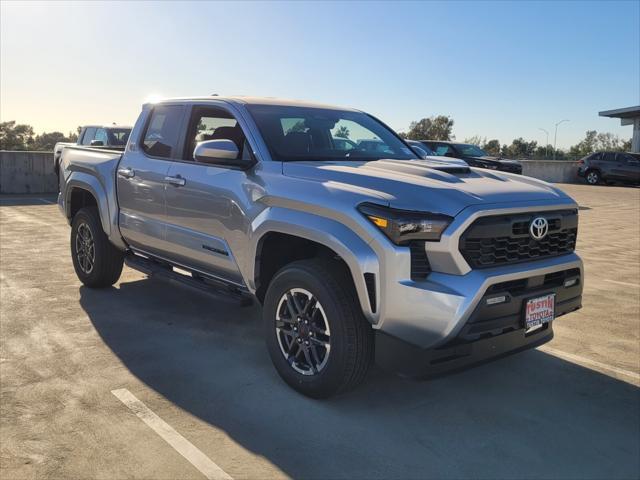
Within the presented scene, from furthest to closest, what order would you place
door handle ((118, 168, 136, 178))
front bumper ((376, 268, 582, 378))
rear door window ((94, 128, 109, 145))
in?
rear door window ((94, 128, 109, 145)) < door handle ((118, 168, 136, 178)) < front bumper ((376, 268, 582, 378))

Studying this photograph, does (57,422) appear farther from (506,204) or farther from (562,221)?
(562,221)

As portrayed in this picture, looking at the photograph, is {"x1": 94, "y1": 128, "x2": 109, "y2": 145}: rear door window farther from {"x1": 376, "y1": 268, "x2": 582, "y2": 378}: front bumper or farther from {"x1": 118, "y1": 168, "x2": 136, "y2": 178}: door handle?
{"x1": 376, "y1": 268, "x2": 582, "y2": 378}: front bumper

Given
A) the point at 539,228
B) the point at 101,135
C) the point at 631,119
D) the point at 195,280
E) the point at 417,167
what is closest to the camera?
the point at 539,228

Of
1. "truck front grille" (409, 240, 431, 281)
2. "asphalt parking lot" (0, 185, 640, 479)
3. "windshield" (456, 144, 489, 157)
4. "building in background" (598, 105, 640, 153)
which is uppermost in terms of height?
"building in background" (598, 105, 640, 153)

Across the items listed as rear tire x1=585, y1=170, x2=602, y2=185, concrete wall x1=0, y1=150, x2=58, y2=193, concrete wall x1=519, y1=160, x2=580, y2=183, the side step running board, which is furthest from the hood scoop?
concrete wall x1=519, y1=160, x2=580, y2=183

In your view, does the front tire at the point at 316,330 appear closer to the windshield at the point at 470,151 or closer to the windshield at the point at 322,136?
the windshield at the point at 322,136

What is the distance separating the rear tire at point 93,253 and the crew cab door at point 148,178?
51 cm

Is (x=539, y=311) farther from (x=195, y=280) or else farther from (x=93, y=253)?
(x=93, y=253)

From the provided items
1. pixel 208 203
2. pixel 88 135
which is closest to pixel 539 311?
pixel 208 203

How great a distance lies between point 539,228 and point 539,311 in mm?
501

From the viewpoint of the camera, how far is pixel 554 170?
31047 millimetres

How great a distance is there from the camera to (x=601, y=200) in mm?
19328

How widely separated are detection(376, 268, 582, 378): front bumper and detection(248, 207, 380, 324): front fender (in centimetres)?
22

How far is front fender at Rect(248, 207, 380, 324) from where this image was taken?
3191 mm
